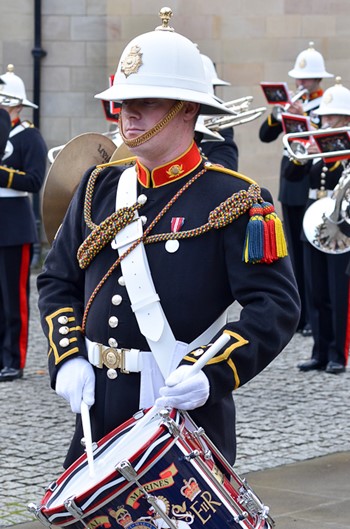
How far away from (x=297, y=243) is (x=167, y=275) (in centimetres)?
675

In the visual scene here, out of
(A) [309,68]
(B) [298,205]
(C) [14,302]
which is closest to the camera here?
(C) [14,302]

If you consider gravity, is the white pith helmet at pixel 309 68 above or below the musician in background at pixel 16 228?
above

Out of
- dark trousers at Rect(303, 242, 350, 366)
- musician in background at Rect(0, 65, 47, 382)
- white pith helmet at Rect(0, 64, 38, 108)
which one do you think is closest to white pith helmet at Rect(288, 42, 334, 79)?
dark trousers at Rect(303, 242, 350, 366)

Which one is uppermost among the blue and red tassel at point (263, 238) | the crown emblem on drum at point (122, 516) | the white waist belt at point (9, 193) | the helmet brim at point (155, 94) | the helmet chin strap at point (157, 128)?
the helmet brim at point (155, 94)

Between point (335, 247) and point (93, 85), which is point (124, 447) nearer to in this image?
point (335, 247)

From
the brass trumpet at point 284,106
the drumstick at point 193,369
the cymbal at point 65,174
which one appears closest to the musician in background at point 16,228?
the brass trumpet at point 284,106

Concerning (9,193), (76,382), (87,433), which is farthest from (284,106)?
(87,433)

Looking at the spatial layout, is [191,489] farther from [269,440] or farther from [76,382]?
[269,440]

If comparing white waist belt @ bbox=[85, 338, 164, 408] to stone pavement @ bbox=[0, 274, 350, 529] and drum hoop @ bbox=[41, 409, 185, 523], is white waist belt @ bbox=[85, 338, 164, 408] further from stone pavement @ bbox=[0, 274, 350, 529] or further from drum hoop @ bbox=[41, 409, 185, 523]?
stone pavement @ bbox=[0, 274, 350, 529]

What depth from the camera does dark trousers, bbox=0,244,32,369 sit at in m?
8.63

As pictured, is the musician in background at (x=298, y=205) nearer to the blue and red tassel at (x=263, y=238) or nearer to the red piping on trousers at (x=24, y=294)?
the red piping on trousers at (x=24, y=294)

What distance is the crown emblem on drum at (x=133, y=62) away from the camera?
371 cm

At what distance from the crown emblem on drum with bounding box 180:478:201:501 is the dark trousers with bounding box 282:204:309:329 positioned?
7.01 m

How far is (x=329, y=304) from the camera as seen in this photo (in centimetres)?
909
